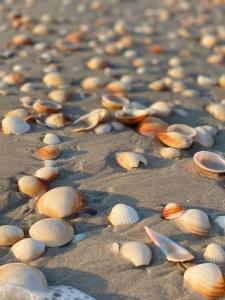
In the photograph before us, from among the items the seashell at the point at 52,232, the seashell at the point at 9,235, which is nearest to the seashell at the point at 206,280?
the seashell at the point at 52,232

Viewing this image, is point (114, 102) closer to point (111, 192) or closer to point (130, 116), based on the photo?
point (130, 116)

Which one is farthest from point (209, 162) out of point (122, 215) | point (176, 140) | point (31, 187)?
point (31, 187)

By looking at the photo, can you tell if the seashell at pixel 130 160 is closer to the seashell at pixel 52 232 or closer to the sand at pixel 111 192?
the sand at pixel 111 192

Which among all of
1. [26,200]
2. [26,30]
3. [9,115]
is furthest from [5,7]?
[26,200]

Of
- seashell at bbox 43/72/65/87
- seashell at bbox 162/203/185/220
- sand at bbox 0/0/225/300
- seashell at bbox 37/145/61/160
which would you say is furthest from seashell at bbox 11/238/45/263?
seashell at bbox 43/72/65/87

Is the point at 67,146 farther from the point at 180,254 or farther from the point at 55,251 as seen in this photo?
the point at 180,254

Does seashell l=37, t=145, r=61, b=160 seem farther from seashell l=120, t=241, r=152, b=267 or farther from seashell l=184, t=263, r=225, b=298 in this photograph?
seashell l=184, t=263, r=225, b=298
